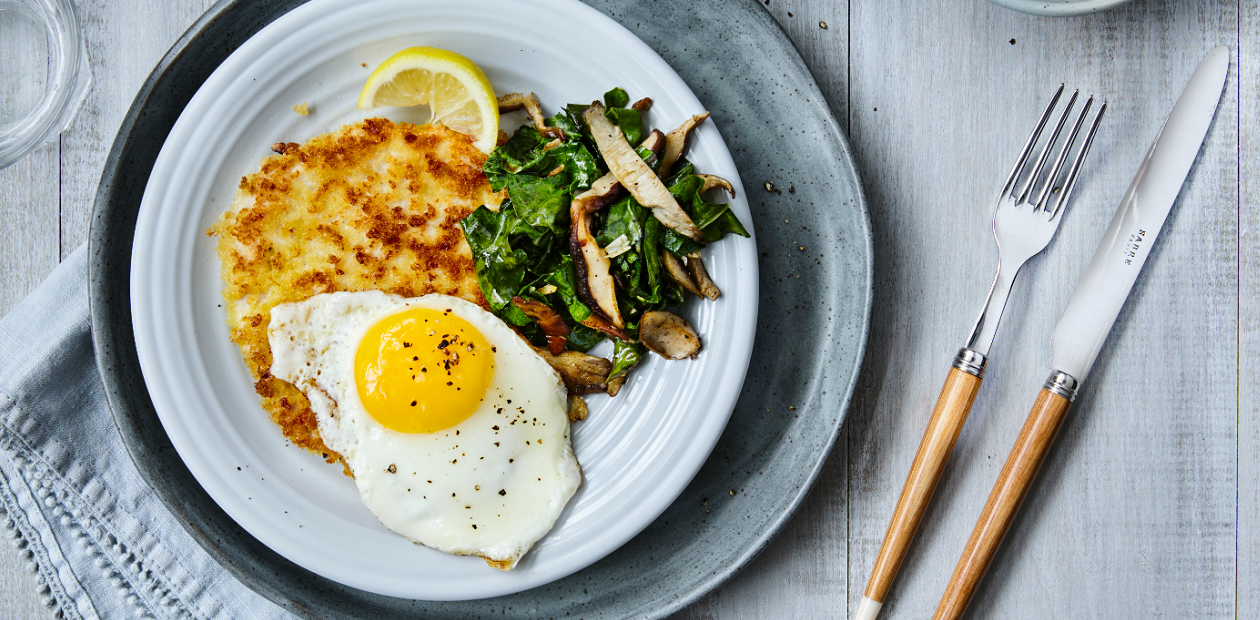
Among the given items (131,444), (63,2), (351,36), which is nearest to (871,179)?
(351,36)

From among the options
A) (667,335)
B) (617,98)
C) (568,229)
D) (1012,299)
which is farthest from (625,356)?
(1012,299)

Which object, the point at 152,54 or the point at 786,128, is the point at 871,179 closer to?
the point at 786,128

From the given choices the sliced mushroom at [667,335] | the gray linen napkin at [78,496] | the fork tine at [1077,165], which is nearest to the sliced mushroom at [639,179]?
the sliced mushroom at [667,335]

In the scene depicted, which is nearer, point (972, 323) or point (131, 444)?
point (131, 444)

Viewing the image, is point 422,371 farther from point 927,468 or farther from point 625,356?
point 927,468

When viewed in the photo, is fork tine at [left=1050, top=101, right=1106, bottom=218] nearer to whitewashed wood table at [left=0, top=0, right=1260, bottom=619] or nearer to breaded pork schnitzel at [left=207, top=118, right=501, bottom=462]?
whitewashed wood table at [left=0, top=0, right=1260, bottom=619]

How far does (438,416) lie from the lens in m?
1.93

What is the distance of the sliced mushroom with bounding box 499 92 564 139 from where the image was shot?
2.02 m

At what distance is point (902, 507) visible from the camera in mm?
2049

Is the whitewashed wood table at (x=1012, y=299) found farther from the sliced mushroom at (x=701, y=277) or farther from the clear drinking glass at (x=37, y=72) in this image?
the sliced mushroom at (x=701, y=277)

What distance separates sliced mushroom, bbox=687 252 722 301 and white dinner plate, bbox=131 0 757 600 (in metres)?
0.04

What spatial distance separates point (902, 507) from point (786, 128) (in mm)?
1186

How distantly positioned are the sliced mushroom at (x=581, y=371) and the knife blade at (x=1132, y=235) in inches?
54.5

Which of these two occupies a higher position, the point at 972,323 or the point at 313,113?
the point at 972,323
